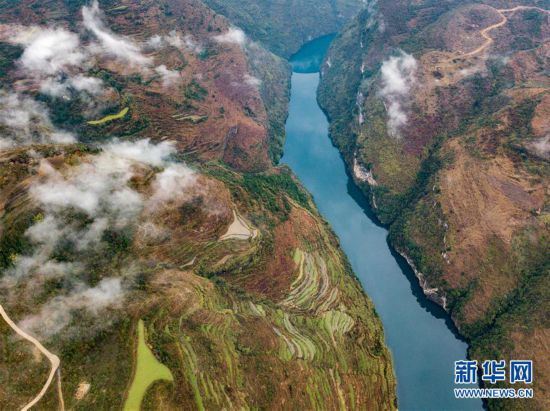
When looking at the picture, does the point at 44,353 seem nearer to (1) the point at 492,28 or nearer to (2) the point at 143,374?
(2) the point at 143,374

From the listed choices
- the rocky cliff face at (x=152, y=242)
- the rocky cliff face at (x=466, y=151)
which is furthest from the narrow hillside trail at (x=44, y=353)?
the rocky cliff face at (x=466, y=151)

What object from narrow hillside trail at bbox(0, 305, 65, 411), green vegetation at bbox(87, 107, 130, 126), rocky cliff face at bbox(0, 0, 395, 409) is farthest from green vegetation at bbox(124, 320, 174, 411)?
green vegetation at bbox(87, 107, 130, 126)

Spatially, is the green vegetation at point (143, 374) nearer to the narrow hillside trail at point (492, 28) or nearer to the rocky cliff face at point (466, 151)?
the rocky cliff face at point (466, 151)

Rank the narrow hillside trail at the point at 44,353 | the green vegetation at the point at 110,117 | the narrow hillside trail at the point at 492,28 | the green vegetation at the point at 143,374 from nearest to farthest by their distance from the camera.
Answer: the narrow hillside trail at the point at 44,353 → the green vegetation at the point at 143,374 → the green vegetation at the point at 110,117 → the narrow hillside trail at the point at 492,28

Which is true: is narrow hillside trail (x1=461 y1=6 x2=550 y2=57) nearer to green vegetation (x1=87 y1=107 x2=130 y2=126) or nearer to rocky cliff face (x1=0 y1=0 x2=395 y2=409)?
rocky cliff face (x1=0 y1=0 x2=395 y2=409)

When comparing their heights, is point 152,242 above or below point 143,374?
below

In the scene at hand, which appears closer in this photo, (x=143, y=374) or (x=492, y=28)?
(x=143, y=374)

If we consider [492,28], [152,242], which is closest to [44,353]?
[152,242]
